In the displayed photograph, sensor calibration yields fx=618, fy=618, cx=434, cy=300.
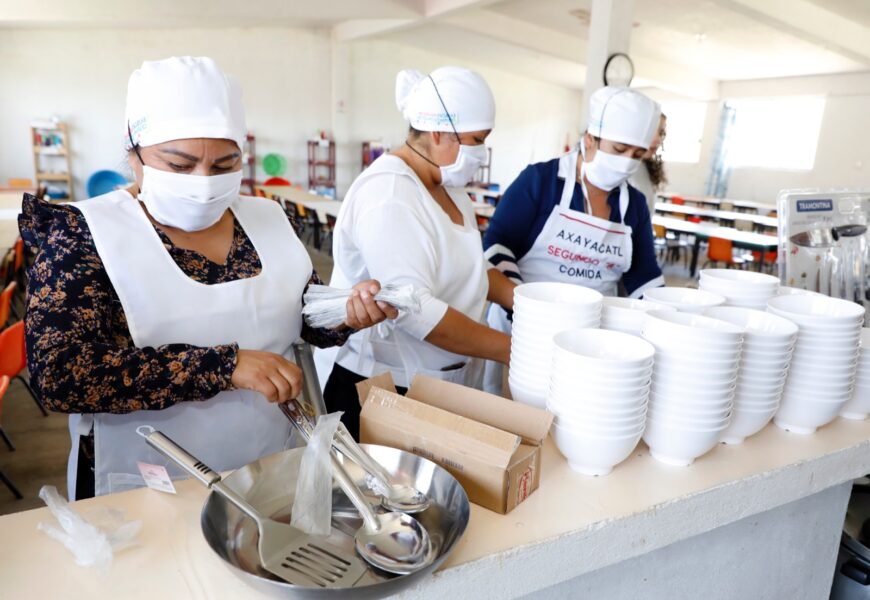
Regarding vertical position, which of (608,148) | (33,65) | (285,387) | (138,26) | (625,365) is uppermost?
(138,26)

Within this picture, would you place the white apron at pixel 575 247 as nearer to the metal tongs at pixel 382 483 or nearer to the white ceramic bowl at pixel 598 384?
the white ceramic bowl at pixel 598 384

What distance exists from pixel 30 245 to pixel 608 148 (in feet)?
5.29

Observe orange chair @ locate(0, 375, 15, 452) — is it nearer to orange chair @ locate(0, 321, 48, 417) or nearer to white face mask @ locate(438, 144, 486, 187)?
orange chair @ locate(0, 321, 48, 417)

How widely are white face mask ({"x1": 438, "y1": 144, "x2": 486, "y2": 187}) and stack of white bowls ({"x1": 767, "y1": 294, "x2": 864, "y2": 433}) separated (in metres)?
0.79

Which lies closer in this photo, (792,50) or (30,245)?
(30,245)

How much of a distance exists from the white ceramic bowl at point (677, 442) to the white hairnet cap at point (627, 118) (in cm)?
114

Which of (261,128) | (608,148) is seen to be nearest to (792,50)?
(261,128)

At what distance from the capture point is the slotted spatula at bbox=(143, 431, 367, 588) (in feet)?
2.55

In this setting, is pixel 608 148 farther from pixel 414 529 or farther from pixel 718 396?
pixel 414 529

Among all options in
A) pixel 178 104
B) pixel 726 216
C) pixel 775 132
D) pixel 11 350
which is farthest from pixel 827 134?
pixel 178 104

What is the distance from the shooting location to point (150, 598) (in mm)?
765

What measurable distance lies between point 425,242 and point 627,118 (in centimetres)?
88

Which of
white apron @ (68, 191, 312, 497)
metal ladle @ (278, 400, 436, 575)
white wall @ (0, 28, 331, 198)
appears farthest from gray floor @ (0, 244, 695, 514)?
white wall @ (0, 28, 331, 198)

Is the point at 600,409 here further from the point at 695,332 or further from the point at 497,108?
the point at 497,108
